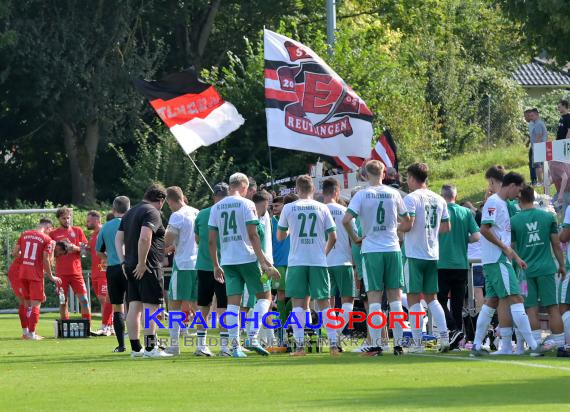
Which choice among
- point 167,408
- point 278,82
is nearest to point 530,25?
point 278,82

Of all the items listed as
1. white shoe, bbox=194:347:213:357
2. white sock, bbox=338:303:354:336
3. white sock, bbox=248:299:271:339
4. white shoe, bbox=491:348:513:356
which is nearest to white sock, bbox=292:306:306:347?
white sock, bbox=248:299:271:339

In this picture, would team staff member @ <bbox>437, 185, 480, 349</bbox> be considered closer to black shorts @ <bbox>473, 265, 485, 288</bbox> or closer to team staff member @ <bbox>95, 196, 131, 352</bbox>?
black shorts @ <bbox>473, 265, 485, 288</bbox>

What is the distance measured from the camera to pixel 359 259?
1789 centimetres

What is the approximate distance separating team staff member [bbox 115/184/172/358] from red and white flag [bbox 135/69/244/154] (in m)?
6.46

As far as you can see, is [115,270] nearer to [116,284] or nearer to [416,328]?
[116,284]

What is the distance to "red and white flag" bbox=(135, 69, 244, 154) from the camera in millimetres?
23422

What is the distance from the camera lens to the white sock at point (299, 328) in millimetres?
16516

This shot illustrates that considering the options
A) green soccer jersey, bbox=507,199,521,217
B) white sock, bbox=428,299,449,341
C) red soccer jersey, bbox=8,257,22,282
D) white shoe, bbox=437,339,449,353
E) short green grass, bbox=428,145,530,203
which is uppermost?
short green grass, bbox=428,145,530,203

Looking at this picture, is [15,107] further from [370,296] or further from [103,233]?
[370,296]

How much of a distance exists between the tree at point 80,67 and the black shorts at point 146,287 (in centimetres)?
2293

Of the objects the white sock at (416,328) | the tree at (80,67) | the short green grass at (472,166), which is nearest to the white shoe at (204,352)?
the white sock at (416,328)

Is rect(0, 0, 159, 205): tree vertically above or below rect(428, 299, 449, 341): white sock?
above

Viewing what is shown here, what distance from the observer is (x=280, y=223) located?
1650 centimetres

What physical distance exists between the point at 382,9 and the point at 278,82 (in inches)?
1126
